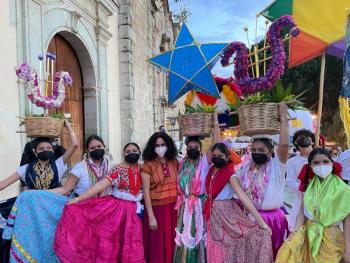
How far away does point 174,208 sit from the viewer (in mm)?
3887

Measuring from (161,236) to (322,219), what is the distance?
5.44ft

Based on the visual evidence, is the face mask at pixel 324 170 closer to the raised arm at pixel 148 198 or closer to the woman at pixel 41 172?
the raised arm at pixel 148 198

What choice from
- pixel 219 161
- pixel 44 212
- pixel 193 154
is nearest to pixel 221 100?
pixel 193 154

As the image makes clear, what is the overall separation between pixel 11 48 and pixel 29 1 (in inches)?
42.2

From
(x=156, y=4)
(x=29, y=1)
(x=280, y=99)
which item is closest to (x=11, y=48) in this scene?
(x=29, y=1)

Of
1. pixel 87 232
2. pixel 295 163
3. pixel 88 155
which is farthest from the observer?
pixel 295 163

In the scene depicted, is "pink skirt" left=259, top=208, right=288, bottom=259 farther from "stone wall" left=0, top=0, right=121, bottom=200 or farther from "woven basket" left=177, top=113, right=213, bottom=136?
"stone wall" left=0, top=0, right=121, bottom=200

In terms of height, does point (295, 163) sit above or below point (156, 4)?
below

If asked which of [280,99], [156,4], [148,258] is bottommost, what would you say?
[148,258]

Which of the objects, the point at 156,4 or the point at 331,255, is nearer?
the point at 331,255

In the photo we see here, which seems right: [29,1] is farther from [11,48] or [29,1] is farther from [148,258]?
[148,258]

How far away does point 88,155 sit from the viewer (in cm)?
402

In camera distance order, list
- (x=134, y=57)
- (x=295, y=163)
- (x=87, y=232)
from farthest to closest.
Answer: (x=134, y=57) → (x=295, y=163) → (x=87, y=232)

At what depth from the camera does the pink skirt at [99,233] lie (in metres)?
3.59
